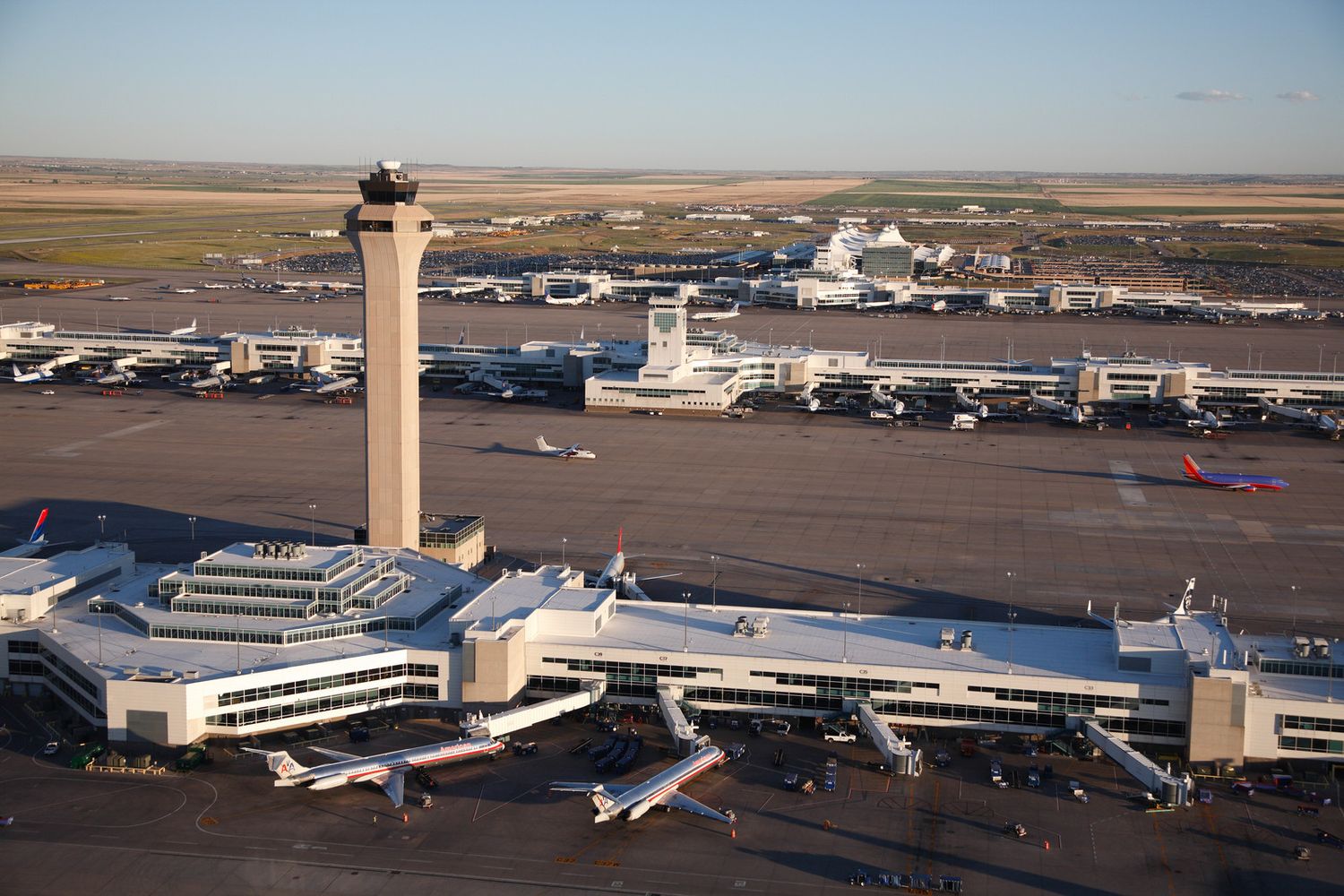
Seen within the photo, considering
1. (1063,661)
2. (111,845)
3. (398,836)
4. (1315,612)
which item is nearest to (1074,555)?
(1315,612)

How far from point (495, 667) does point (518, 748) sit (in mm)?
4128

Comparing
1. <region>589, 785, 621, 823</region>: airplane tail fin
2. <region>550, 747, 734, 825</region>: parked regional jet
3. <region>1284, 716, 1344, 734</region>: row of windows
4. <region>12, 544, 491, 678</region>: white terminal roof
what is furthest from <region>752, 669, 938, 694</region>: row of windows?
<region>12, 544, 491, 678</region>: white terminal roof

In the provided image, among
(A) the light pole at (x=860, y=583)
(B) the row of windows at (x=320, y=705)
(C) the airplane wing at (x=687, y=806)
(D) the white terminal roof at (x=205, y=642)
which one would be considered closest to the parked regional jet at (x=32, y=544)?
(D) the white terminal roof at (x=205, y=642)

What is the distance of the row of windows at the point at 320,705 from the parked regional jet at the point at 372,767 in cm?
257

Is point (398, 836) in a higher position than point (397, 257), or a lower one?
lower

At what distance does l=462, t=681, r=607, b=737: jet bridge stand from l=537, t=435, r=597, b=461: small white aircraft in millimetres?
46586

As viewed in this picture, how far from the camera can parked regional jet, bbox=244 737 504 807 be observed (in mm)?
48031

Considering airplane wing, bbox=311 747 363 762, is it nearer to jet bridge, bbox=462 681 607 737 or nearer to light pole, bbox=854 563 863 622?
jet bridge, bbox=462 681 607 737

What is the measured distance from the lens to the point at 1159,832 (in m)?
45.8

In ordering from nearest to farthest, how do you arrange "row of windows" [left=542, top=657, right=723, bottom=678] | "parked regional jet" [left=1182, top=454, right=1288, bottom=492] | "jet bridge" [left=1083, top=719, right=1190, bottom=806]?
"jet bridge" [left=1083, top=719, right=1190, bottom=806]
"row of windows" [left=542, top=657, right=723, bottom=678]
"parked regional jet" [left=1182, top=454, right=1288, bottom=492]

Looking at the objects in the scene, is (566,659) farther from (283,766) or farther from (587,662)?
(283,766)

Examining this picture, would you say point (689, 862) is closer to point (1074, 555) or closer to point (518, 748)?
point (518, 748)

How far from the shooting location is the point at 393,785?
48.0 m

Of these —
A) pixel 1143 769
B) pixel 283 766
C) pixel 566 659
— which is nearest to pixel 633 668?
pixel 566 659
